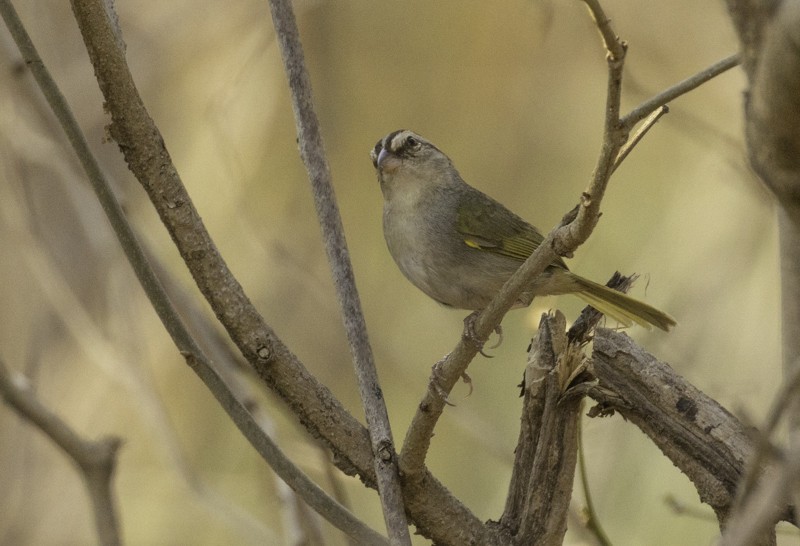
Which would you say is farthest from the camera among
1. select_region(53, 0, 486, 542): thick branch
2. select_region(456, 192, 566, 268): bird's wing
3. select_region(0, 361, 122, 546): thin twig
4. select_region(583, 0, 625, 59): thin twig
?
select_region(456, 192, 566, 268): bird's wing

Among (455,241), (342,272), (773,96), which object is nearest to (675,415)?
(342,272)

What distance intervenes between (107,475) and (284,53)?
1.19m

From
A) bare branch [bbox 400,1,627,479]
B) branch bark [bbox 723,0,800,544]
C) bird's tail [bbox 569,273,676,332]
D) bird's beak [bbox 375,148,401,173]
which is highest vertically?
bird's beak [bbox 375,148,401,173]

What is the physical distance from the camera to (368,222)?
241 inches

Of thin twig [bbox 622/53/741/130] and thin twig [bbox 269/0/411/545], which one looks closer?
thin twig [bbox 622/53/741/130]

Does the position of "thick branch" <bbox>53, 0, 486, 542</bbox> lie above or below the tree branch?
above

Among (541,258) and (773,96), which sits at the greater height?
(541,258)

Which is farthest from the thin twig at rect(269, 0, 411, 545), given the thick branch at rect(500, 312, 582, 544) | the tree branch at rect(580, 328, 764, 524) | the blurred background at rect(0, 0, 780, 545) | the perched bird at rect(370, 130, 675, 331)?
the blurred background at rect(0, 0, 780, 545)

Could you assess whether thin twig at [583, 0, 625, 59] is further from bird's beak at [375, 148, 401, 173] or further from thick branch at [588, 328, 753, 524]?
bird's beak at [375, 148, 401, 173]

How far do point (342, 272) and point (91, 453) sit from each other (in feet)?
2.74

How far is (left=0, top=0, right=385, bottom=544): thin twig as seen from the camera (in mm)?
1778

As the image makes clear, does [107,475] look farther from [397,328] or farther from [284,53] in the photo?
[397,328]

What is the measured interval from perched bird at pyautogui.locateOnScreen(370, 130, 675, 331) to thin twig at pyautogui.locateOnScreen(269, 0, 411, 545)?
35.9 inches

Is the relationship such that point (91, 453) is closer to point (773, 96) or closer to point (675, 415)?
point (773, 96)
